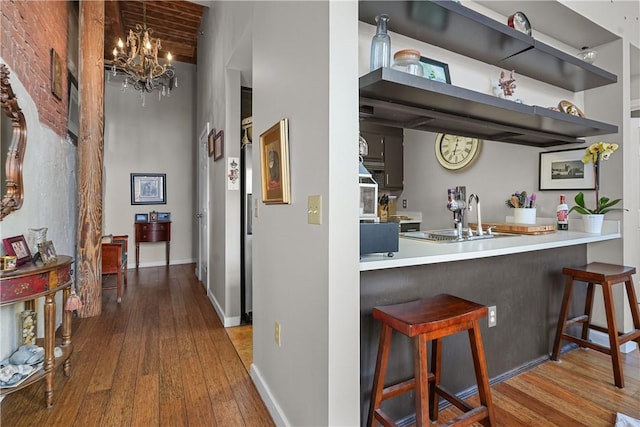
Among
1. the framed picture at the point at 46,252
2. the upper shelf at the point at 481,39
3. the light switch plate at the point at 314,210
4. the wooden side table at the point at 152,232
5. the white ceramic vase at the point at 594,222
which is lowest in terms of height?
the wooden side table at the point at 152,232

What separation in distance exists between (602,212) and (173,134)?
6313 millimetres

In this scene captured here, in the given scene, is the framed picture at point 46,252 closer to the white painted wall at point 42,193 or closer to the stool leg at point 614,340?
the white painted wall at point 42,193

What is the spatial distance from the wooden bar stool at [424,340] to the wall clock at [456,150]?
2.22m

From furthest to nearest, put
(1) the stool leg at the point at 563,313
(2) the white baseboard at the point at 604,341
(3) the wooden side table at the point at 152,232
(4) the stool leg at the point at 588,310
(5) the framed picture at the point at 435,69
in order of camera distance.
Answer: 1. (3) the wooden side table at the point at 152,232
2. (2) the white baseboard at the point at 604,341
3. (4) the stool leg at the point at 588,310
4. (1) the stool leg at the point at 563,313
5. (5) the framed picture at the point at 435,69

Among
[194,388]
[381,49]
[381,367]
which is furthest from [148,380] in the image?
[381,49]

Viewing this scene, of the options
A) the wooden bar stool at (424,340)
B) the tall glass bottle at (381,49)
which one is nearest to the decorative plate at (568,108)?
the tall glass bottle at (381,49)

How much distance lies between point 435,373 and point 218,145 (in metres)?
2.93

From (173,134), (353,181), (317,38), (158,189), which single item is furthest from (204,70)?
(353,181)

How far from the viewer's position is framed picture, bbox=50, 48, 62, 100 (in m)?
2.98

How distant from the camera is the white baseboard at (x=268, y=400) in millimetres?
1686

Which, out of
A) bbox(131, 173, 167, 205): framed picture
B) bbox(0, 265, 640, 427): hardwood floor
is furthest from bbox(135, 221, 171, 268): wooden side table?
bbox(0, 265, 640, 427): hardwood floor

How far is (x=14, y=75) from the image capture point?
2.15 m

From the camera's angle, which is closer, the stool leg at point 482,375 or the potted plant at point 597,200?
the stool leg at point 482,375

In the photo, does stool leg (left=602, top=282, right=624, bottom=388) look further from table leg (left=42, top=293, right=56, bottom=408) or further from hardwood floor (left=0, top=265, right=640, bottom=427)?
table leg (left=42, top=293, right=56, bottom=408)
